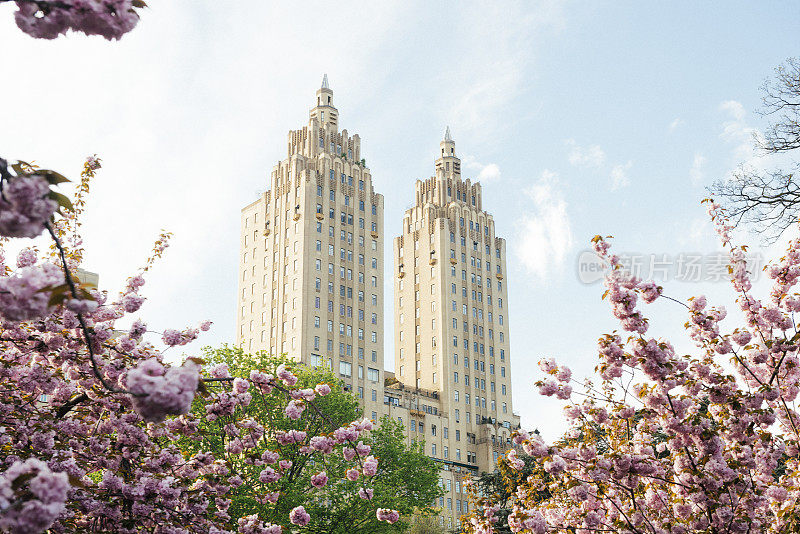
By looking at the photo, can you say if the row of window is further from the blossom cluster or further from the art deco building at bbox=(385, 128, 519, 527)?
the blossom cluster

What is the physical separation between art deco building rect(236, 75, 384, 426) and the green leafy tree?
3838 cm

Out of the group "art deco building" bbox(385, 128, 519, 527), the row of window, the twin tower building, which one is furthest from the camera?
"art deco building" bbox(385, 128, 519, 527)

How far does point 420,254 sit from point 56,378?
9201 centimetres

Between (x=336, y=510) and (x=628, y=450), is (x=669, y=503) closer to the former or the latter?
(x=628, y=450)

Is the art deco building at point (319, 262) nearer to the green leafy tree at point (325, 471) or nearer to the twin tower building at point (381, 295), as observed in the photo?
the twin tower building at point (381, 295)

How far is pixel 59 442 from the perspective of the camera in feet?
29.8

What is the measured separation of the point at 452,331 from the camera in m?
95.2

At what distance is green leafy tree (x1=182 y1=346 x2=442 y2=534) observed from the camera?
2770 centimetres

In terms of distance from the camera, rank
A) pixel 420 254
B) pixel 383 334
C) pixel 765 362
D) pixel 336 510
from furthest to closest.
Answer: pixel 420 254, pixel 383 334, pixel 336 510, pixel 765 362

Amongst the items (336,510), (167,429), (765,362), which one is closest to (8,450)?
(167,429)

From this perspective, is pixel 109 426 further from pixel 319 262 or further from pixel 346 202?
pixel 346 202

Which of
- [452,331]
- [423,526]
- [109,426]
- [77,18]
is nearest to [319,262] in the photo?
[452,331]

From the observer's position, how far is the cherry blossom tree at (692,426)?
392 inches

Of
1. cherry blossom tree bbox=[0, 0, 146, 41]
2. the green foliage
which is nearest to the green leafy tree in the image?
the green foliage
